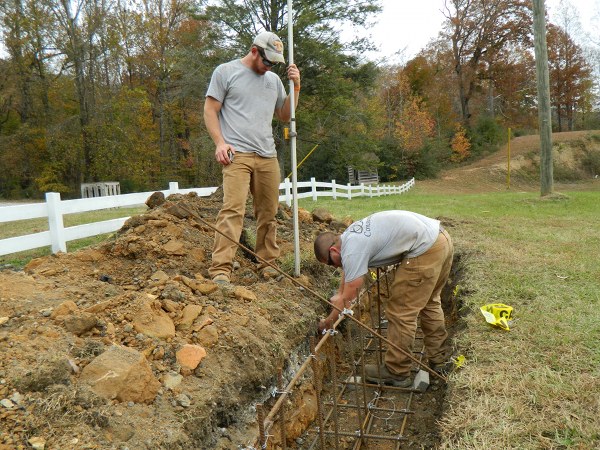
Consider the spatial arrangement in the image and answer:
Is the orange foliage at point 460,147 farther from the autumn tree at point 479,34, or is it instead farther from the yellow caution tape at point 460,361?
the yellow caution tape at point 460,361

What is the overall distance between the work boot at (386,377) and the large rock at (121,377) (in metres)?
1.80

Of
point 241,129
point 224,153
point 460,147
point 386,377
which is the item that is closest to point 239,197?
point 224,153

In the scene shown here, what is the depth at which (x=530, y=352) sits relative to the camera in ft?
9.62

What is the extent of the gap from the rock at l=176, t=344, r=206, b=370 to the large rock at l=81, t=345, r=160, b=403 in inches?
9.7

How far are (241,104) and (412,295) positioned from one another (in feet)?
6.18

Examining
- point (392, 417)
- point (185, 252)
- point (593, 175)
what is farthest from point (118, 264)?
point (593, 175)

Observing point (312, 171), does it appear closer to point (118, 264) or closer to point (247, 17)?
point (247, 17)

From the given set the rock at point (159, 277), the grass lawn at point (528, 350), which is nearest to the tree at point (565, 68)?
the grass lawn at point (528, 350)

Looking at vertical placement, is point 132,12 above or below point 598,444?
above

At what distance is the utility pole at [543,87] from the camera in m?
11.6

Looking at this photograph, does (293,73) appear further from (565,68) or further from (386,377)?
(565,68)

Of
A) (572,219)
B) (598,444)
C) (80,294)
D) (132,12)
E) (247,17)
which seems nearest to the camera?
(598,444)

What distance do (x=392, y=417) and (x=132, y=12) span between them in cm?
2279

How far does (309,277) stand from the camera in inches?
175
